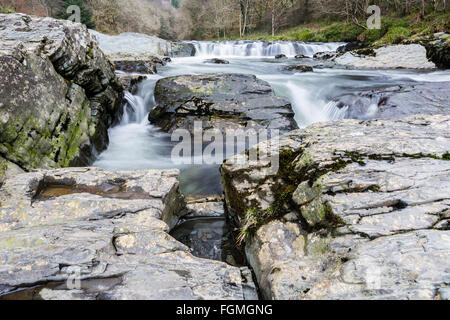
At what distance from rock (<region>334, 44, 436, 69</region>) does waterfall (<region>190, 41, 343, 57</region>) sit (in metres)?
6.70

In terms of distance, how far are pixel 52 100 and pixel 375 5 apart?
3032 centimetres

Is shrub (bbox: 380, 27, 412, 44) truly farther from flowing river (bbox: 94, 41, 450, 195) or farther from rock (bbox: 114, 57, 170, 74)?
rock (bbox: 114, 57, 170, 74)

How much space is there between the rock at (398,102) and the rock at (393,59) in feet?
19.6

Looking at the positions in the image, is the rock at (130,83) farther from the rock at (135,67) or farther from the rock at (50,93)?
the rock at (135,67)

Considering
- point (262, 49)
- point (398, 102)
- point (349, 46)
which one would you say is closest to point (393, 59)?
point (349, 46)

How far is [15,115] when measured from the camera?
3572 mm

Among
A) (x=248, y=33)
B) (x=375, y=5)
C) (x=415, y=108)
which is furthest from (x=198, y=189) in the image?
(x=248, y=33)

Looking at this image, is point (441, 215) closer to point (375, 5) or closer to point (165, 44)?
point (165, 44)

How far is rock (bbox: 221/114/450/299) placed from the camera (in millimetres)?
1629

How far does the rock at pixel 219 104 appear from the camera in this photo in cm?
681

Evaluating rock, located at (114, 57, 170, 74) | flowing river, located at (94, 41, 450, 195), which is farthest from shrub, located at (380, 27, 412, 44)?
rock, located at (114, 57, 170, 74)

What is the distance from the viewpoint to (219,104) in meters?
7.09

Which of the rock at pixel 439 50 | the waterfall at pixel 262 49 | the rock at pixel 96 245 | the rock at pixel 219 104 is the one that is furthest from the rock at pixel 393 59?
the rock at pixel 96 245

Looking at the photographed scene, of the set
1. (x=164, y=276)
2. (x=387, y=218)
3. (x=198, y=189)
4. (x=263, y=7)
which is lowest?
(x=198, y=189)
